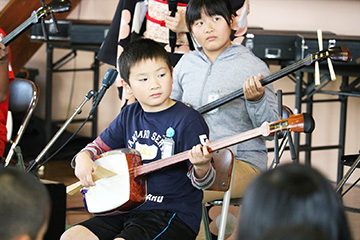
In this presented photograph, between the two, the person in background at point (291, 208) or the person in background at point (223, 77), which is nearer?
the person in background at point (291, 208)

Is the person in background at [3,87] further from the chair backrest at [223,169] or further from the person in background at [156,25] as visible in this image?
the chair backrest at [223,169]

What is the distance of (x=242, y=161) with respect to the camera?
2.91 meters

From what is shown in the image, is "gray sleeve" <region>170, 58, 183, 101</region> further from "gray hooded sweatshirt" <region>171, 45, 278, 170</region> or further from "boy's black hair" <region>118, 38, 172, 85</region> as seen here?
"boy's black hair" <region>118, 38, 172, 85</region>

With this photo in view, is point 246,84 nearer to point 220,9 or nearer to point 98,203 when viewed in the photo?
point 220,9

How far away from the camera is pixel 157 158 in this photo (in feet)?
8.38

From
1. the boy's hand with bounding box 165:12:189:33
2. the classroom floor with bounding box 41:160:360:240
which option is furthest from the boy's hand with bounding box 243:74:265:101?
the classroom floor with bounding box 41:160:360:240

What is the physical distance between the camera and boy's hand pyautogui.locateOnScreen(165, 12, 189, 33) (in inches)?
125

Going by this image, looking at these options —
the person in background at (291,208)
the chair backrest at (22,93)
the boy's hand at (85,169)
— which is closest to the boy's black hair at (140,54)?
the boy's hand at (85,169)

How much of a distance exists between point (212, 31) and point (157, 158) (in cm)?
59

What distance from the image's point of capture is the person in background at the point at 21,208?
4.23 ft

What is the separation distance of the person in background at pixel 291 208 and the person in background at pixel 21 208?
12.8 inches

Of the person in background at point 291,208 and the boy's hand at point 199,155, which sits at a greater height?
the person in background at point 291,208

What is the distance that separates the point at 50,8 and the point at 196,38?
63cm

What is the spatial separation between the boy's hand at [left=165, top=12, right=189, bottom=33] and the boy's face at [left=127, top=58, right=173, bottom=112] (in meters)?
0.59
